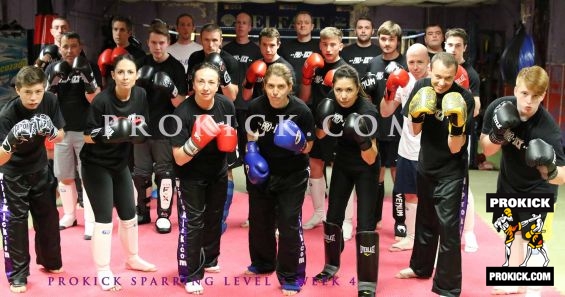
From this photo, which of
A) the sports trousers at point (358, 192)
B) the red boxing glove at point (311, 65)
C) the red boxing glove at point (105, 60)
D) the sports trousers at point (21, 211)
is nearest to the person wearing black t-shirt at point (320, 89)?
the red boxing glove at point (311, 65)

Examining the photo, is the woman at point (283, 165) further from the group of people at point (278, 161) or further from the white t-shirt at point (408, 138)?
the white t-shirt at point (408, 138)

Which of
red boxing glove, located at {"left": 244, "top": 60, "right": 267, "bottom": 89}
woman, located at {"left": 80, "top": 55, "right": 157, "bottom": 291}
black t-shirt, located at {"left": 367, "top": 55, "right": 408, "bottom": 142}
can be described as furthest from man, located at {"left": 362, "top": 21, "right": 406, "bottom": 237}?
woman, located at {"left": 80, "top": 55, "right": 157, "bottom": 291}

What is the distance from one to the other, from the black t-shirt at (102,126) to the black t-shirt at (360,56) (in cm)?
192

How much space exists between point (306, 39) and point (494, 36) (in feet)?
22.7

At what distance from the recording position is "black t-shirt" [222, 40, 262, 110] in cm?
508

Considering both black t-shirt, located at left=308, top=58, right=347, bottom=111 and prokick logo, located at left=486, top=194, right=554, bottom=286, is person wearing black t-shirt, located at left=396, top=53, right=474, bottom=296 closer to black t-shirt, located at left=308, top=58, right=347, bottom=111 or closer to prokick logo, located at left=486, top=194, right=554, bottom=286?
prokick logo, located at left=486, top=194, right=554, bottom=286

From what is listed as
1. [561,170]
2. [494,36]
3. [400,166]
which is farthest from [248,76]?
A: [494,36]

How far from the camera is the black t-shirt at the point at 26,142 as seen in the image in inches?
134

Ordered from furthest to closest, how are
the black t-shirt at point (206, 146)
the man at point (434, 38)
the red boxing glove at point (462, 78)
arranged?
the man at point (434, 38) < the red boxing glove at point (462, 78) < the black t-shirt at point (206, 146)

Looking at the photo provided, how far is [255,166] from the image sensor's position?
3.45 metres

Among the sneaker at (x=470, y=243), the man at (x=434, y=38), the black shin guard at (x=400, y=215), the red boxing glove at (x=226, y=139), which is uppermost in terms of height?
the man at (x=434, y=38)

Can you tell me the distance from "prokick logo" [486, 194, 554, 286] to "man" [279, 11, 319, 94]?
6.72ft

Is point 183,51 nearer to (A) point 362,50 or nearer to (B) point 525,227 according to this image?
(A) point 362,50

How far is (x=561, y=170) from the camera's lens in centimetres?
311
